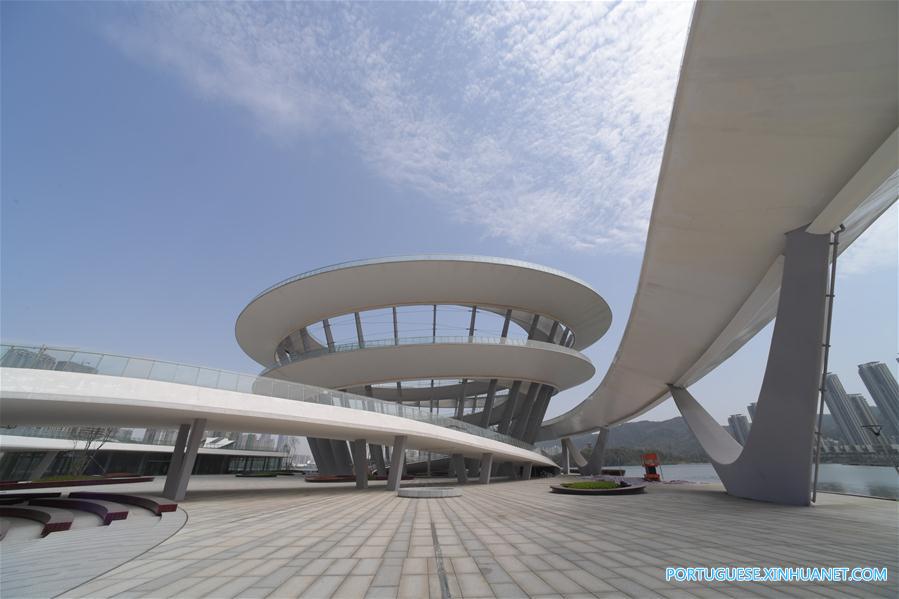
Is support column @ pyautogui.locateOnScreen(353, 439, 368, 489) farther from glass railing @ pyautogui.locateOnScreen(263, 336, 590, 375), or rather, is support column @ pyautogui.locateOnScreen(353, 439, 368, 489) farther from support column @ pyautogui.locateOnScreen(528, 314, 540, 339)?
support column @ pyautogui.locateOnScreen(528, 314, 540, 339)

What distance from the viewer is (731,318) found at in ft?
45.2

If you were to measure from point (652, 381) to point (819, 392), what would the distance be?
12.2m

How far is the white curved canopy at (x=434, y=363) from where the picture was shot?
26.3 meters

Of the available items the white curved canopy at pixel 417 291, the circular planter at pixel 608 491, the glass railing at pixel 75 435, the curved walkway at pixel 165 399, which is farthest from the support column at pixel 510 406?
the glass railing at pixel 75 435

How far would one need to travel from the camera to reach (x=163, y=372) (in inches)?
452

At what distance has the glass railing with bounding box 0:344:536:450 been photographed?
391 inches

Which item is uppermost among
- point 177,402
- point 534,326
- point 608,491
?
point 534,326

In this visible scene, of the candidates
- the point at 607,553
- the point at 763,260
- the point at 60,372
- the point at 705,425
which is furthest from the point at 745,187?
the point at 60,372

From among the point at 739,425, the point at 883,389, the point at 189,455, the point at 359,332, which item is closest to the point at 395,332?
the point at 359,332

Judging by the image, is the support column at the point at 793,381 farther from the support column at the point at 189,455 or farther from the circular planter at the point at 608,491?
the support column at the point at 189,455

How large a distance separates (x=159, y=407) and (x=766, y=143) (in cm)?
1611

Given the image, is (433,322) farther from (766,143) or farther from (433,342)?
(766,143)

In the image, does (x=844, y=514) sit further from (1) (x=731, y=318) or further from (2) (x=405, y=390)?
(2) (x=405, y=390)

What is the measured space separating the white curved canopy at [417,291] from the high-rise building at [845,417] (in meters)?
24.2
